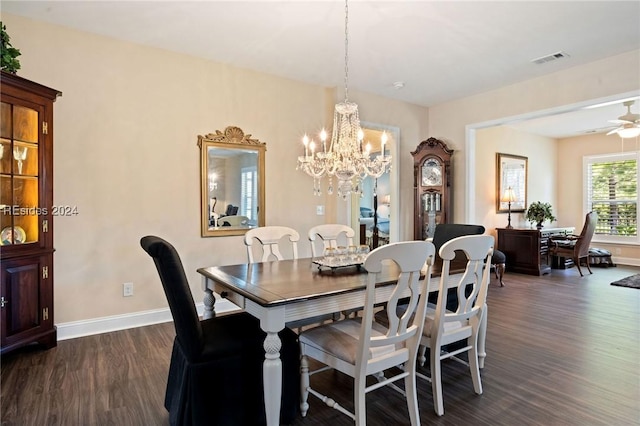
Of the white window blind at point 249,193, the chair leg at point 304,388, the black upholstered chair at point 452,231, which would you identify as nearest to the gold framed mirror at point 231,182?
the white window blind at point 249,193

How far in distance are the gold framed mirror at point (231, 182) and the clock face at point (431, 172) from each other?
2.47 meters

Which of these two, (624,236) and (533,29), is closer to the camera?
(533,29)

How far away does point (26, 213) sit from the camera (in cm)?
277

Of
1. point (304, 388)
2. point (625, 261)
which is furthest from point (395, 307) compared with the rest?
point (625, 261)

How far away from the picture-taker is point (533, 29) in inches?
124

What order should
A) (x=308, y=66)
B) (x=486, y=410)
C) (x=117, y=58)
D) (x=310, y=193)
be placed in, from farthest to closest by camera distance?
(x=310, y=193)
(x=308, y=66)
(x=117, y=58)
(x=486, y=410)

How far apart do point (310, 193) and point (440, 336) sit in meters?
2.78

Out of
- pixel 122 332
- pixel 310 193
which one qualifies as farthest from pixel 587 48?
pixel 122 332

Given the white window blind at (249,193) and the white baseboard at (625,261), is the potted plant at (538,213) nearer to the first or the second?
the white baseboard at (625,261)

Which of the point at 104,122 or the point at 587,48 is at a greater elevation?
the point at 587,48

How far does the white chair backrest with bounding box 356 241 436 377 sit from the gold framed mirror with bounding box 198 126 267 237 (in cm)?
256

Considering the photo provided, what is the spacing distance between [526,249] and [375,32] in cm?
473

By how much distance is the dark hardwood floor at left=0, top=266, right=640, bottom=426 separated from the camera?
2008mm

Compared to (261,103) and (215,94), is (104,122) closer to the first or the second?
(215,94)
